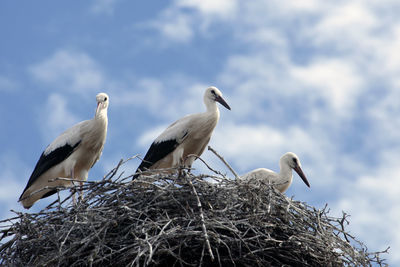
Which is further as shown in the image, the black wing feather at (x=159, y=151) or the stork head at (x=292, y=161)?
the stork head at (x=292, y=161)

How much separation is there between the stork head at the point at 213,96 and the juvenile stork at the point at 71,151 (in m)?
1.15

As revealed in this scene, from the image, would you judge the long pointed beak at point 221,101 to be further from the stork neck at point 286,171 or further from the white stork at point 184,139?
the stork neck at point 286,171

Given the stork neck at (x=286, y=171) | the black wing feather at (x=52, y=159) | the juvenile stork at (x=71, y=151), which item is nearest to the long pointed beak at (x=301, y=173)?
the stork neck at (x=286, y=171)

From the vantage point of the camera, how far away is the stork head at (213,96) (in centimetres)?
869

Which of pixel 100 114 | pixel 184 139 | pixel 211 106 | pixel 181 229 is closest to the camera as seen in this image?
pixel 181 229

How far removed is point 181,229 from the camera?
5312 mm

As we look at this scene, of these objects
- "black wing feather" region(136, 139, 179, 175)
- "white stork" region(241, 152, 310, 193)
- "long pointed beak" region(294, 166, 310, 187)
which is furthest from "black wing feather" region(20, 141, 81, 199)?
"long pointed beak" region(294, 166, 310, 187)

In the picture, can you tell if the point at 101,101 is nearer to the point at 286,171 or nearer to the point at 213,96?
the point at 213,96

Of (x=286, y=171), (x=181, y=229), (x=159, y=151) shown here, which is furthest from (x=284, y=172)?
(x=181, y=229)

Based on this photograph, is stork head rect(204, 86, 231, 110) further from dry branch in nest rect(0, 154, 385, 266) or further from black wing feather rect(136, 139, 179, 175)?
dry branch in nest rect(0, 154, 385, 266)

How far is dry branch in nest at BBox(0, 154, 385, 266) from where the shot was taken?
532 centimetres

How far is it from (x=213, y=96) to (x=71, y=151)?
5.57 feet

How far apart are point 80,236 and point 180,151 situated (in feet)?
10.3

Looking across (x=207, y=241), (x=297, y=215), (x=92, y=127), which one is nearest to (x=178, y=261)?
(x=207, y=241)
